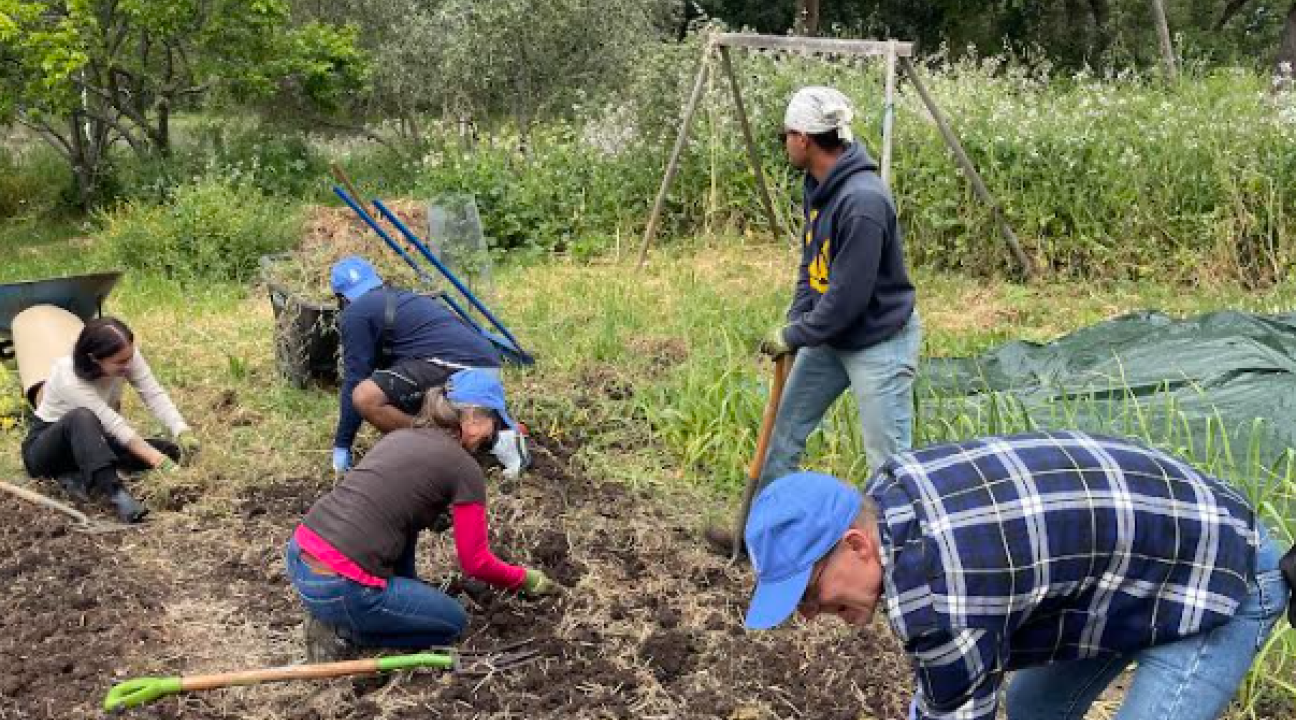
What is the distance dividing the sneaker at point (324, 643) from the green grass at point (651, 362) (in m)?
1.46

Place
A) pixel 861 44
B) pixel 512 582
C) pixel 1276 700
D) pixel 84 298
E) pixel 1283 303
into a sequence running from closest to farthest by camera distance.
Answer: pixel 1276 700 → pixel 512 582 → pixel 84 298 → pixel 1283 303 → pixel 861 44

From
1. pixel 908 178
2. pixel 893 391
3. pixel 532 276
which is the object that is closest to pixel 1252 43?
pixel 908 178

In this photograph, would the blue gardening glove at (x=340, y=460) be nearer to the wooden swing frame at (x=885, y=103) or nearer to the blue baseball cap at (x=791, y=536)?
the wooden swing frame at (x=885, y=103)

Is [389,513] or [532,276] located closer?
[389,513]

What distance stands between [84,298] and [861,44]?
186 inches

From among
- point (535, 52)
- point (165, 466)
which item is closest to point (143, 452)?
point (165, 466)

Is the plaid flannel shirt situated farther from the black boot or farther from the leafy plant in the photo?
the leafy plant

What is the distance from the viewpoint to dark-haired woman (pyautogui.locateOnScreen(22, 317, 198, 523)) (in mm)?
5023

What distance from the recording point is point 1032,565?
1933mm

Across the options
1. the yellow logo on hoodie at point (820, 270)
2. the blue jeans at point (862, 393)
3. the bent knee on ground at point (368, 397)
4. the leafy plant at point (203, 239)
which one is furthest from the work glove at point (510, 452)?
the leafy plant at point (203, 239)

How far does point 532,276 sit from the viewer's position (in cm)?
871

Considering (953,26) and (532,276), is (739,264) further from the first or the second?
(953,26)

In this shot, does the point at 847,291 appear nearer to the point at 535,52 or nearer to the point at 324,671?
the point at 324,671

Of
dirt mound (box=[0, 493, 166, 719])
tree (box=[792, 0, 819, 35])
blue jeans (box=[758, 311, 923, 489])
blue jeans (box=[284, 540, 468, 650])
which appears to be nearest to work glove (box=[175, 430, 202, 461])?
dirt mound (box=[0, 493, 166, 719])
